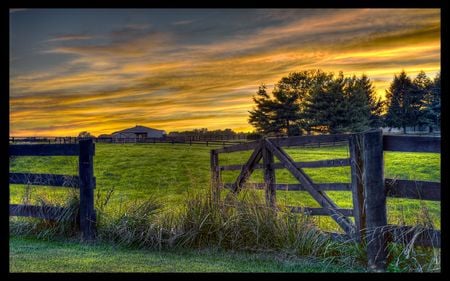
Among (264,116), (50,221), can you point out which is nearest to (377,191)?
(50,221)

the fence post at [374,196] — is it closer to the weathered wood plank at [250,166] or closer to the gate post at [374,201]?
the gate post at [374,201]

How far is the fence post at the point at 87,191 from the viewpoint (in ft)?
26.7

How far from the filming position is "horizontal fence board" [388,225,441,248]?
5836 millimetres

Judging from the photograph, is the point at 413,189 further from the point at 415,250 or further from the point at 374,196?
the point at 415,250

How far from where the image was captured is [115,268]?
6273mm

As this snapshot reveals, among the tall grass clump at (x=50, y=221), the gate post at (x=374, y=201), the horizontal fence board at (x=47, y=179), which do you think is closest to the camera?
the gate post at (x=374, y=201)

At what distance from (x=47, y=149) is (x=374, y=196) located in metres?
6.03

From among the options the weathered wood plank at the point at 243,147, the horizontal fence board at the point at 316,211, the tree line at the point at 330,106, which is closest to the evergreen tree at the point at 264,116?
the tree line at the point at 330,106

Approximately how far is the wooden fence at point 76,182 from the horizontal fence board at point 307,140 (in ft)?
11.0

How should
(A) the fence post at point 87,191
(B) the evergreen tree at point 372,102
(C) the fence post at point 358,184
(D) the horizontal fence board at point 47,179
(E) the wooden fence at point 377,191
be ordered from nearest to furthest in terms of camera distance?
(E) the wooden fence at point 377,191, (C) the fence post at point 358,184, (A) the fence post at point 87,191, (D) the horizontal fence board at point 47,179, (B) the evergreen tree at point 372,102

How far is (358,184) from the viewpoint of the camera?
659 cm

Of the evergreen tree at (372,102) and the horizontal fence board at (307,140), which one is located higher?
the evergreen tree at (372,102)
